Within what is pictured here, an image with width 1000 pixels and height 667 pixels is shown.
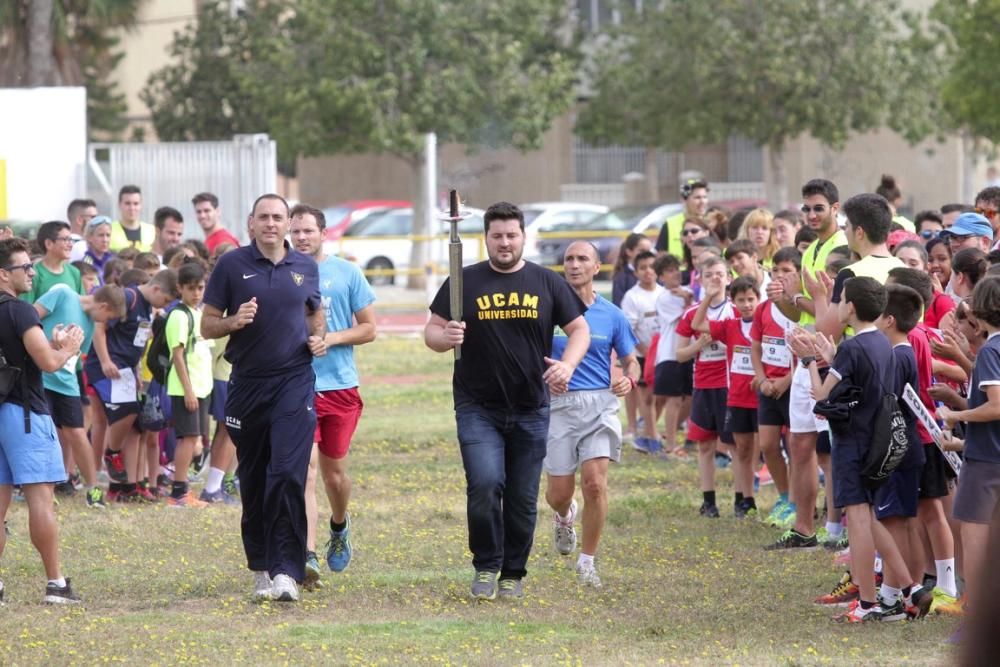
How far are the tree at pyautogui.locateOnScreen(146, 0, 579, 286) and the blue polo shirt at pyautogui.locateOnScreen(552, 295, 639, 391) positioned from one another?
86.7ft

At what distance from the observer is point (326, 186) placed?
52.0m

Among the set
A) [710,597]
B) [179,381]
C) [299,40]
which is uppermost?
[299,40]

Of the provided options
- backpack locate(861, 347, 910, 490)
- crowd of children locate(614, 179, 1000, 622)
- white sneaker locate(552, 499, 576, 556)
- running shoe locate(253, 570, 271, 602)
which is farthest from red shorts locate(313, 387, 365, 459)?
backpack locate(861, 347, 910, 490)

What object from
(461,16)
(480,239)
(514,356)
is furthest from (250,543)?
(461,16)

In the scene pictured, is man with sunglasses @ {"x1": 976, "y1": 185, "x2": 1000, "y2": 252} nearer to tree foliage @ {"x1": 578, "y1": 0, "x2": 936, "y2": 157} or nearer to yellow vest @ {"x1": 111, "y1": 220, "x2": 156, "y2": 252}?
yellow vest @ {"x1": 111, "y1": 220, "x2": 156, "y2": 252}

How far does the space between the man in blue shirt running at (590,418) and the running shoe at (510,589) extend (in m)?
0.50

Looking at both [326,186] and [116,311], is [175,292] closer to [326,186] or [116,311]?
[116,311]

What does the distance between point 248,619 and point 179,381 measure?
4010mm

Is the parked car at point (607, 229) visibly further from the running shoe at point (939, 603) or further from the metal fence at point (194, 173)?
the running shoe at point (939, 603)

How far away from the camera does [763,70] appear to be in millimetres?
39656

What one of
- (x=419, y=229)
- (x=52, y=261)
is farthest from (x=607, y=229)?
(x=52, y=261)

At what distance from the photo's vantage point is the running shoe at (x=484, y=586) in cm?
826

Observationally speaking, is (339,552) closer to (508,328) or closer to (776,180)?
(508,328)

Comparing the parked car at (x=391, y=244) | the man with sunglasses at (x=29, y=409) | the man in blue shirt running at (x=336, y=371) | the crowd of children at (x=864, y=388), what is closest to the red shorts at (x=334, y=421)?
the man in blue shirt running at (x=336, y=371)
